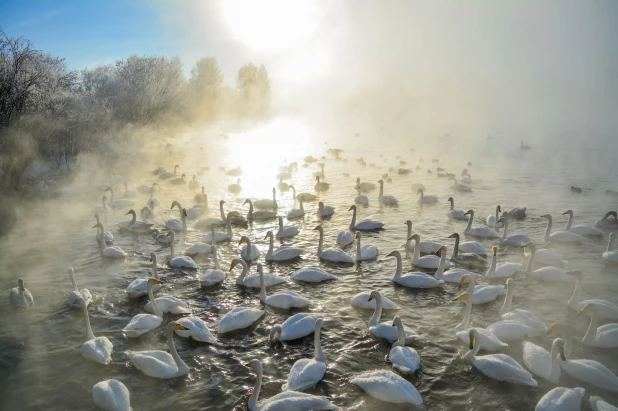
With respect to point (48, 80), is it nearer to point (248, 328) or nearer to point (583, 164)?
point (248, 328)

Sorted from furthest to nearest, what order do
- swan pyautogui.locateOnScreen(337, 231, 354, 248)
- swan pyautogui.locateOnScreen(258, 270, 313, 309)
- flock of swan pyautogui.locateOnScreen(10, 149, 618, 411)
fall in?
swan pyautogui.locateOnScreen(337, 231, 354, 248)
swan pyautogui.locateOnScreen(258, 270, 313, 309)
flock of swan pyautogui.locateOnScreen(10, 149, 618, 411)

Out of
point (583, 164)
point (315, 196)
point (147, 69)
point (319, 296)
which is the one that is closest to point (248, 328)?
point (319, 296)

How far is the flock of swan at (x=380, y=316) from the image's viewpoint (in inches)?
280

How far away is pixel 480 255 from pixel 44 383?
1193 cm

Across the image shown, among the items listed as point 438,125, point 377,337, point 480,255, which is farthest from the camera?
point 438,125

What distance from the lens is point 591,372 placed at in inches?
291

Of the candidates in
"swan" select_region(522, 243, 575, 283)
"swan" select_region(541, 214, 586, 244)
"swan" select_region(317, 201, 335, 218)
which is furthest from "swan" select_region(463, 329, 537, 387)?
"swan" select_region(317, 201, 335, 218)

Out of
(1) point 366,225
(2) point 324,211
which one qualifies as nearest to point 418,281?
(1) point 366,225

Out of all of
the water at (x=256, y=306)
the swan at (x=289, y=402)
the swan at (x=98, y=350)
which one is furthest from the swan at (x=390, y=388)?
the swan at (x=98, y=350)

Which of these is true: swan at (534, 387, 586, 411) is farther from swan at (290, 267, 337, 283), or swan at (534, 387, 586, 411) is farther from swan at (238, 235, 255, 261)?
swan at (238, 235, 255, 261)

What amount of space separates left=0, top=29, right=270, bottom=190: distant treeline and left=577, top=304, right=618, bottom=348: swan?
24801 millimetres

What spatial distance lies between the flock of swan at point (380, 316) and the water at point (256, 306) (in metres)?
0.20

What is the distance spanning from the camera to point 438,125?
6969 centimetres

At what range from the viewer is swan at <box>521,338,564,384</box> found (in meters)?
7.49
